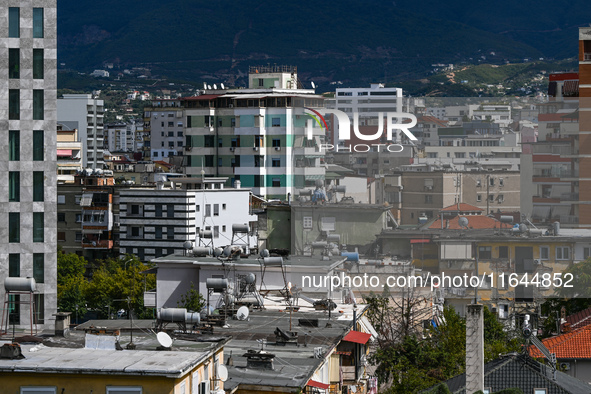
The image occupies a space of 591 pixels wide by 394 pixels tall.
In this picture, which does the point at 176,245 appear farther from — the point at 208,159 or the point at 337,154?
the point at 208,159

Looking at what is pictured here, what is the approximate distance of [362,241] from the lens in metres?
31.2

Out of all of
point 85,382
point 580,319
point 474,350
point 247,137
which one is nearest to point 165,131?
point 247,137

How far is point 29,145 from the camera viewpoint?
88.9 ft

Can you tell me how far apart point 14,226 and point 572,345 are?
11758 mm

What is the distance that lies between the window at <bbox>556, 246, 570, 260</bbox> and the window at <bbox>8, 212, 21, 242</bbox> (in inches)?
468

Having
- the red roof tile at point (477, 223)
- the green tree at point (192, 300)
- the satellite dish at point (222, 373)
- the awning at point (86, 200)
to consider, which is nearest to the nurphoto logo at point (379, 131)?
the red roof tile at point (477, 223)

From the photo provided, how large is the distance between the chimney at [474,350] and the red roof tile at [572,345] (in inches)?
321

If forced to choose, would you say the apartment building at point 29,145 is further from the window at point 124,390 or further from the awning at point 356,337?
the window at point 124,390

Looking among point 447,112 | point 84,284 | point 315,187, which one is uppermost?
point 447,112

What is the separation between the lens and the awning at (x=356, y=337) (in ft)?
71.9

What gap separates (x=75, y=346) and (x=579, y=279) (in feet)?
58.9

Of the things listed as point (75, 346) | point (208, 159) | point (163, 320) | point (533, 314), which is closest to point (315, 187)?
point (533, 314)

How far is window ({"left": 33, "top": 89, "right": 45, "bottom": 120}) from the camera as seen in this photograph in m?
27.3

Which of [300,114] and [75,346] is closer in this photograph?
[75,346]
